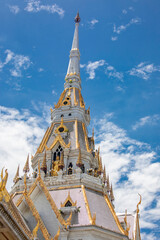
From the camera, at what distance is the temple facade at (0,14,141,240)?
74.8 feet

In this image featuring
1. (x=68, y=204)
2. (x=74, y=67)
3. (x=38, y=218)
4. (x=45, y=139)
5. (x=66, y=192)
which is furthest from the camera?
(x=74, y=67)

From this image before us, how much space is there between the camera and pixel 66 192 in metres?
27.8

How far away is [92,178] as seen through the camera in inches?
1172

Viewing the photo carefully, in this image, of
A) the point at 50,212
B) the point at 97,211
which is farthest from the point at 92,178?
the point at 50,212

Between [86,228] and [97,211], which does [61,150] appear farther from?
[86,228]

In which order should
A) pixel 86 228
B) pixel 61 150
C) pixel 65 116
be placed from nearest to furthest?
pixel 86 228, pixel 61 150, pixel 65 116

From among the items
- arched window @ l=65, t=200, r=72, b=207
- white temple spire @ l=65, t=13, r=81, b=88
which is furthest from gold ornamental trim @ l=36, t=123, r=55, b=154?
arched window @ l=65, t=200, r=72, b=207

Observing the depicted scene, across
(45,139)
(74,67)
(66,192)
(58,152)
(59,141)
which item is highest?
(74,67)

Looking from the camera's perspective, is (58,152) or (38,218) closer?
(38,218)

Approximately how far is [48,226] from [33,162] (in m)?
11.9

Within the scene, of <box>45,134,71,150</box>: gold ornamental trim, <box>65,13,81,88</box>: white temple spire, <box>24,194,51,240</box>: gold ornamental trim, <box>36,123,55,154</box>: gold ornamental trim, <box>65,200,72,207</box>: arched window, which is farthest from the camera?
<box>65,13,81,88</box>: white temple spire

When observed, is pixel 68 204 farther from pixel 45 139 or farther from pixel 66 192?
pixel 45 139

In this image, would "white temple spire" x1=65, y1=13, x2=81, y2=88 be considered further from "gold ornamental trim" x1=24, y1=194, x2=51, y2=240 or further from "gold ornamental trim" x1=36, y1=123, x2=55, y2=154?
"gold ornamental trim" x1=24, y1=194, x2=51, y2=240

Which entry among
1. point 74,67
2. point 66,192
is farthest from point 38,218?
point 74,67
